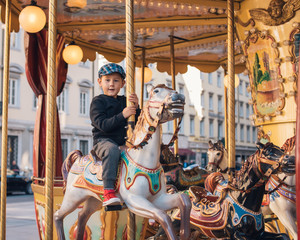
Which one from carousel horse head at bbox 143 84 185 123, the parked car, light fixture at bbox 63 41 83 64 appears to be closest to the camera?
carousel horse head at bbox 143 84 185 123

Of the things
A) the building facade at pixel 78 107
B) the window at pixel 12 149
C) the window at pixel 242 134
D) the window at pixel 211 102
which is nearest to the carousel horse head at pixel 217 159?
the building facade at pixel 78 107

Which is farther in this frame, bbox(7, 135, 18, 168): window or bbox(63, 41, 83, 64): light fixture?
bbox(7, 135, 18, 168): window

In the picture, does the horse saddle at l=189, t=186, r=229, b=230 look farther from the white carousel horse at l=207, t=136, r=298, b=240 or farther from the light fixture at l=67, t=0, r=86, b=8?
the light fixture at l=67, t=0, r=86, b=8

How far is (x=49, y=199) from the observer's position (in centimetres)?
420

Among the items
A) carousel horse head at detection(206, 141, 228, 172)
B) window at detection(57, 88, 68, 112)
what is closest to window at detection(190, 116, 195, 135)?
window at detection(57, 88, 68, 112)

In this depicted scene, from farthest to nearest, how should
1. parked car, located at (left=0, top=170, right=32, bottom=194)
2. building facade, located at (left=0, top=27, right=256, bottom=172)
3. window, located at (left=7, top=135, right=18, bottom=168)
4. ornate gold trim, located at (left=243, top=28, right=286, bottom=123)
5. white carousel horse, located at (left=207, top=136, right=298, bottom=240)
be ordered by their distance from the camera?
building facade, located at (left=0, top=27, right=256, bottom=172) → window, located at (left=7, top=135, right=18, bottom=168) → parked car, located at (left=0, top=170, right=32, bottom=194) → ornate gold trim, located at (left=243, top=28, right=286, bottom=123) → white carousel horse, located at (left=207, top=136, right=298, bottom=240)

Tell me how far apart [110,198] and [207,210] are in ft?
4.43

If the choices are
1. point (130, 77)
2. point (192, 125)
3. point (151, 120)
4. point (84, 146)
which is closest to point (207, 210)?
point (151, 120)

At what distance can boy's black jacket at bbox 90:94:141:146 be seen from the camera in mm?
4328

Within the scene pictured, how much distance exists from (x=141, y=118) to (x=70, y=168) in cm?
143

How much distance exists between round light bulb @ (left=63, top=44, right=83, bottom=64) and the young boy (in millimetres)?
3772

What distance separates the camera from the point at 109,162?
13.6 feet

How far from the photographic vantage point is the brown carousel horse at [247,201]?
454 centimetres

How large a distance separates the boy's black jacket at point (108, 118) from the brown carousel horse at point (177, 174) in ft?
8.52
